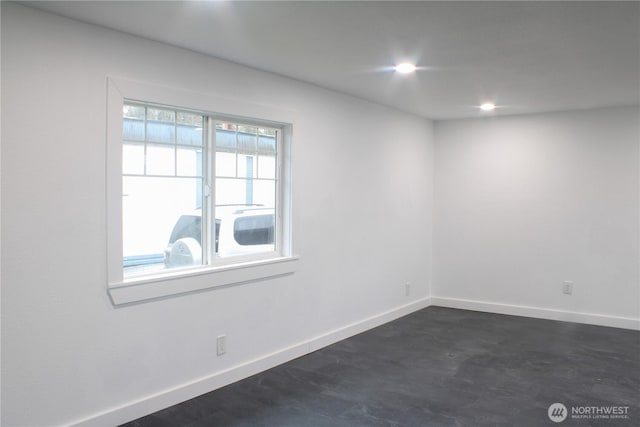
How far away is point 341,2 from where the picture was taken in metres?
2.34

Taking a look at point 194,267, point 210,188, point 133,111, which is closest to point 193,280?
point 194,267

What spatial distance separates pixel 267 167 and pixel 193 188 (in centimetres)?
73

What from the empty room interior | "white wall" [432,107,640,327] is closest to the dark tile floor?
the empty room interior

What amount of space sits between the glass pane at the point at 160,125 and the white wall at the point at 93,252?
19 cm

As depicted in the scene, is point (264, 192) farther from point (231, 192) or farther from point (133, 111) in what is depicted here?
point (133, 111)

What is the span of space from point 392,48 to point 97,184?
75.4 inches

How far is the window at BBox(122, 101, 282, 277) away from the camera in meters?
3.02

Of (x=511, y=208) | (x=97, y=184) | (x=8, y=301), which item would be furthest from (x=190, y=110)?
(x=511, y=208)

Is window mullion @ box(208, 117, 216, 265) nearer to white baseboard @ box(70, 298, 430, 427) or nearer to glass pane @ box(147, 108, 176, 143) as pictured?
glass pane @ box(147, 108, 176, 143)

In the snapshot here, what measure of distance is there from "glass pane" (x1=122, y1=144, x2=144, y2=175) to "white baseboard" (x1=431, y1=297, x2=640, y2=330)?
Answer: 166 inches

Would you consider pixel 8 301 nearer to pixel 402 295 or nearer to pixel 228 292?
pixel 228 292

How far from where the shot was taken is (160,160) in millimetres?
3143

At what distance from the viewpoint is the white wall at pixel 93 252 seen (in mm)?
2432

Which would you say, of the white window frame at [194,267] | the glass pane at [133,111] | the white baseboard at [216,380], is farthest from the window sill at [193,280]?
the glass pane at [133,111]
